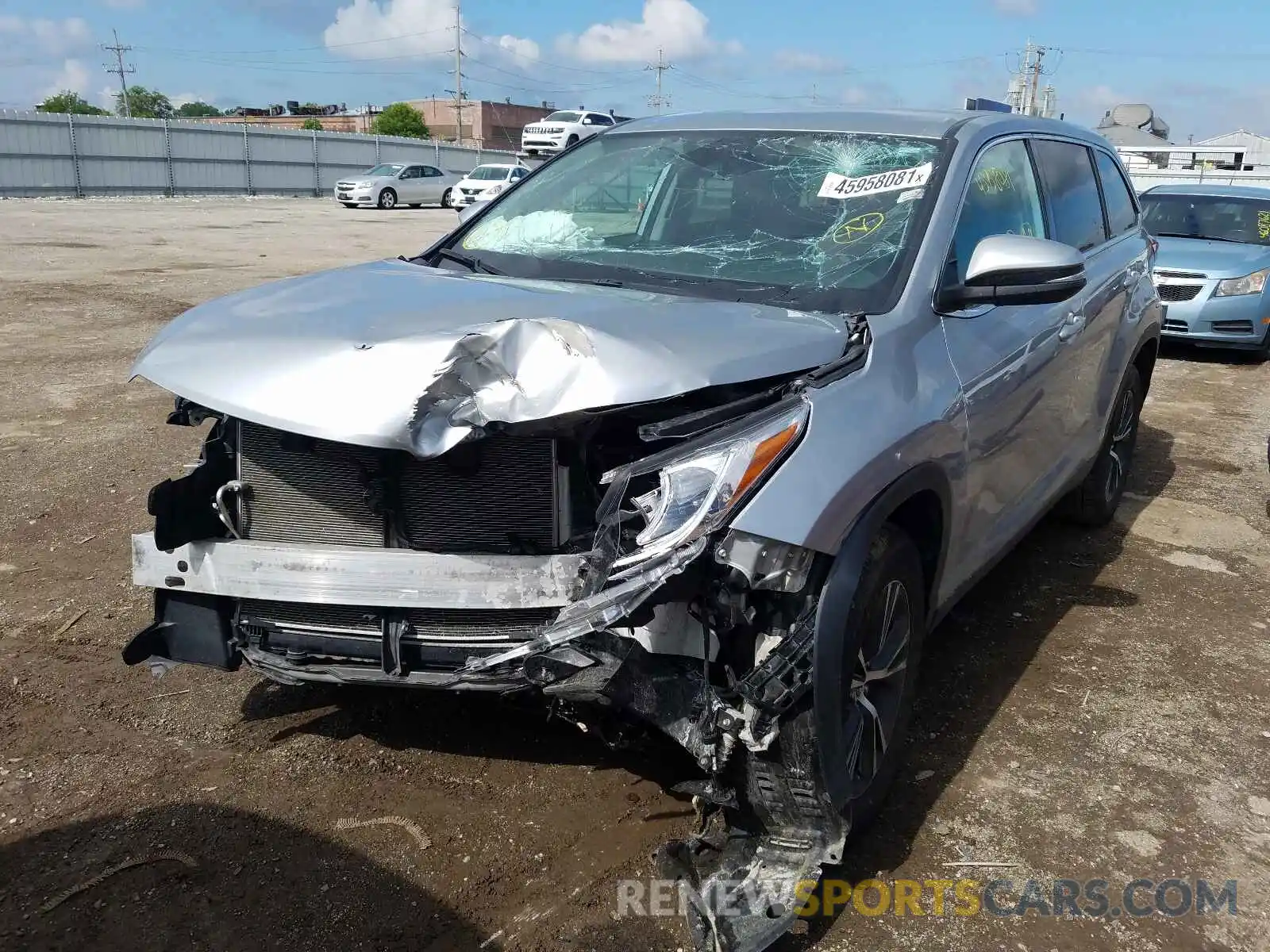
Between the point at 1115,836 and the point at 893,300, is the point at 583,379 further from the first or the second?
the point at 1115,836

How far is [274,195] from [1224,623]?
40.2 m

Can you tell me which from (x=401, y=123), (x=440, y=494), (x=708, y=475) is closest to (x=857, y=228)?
(x=708, y=475)

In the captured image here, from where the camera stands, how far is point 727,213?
3.65 metres

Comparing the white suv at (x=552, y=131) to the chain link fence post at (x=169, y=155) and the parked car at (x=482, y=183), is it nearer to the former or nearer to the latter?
the parked car at (x=482, y=183)

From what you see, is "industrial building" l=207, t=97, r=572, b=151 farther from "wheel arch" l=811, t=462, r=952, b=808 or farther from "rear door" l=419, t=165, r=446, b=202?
"wheel arch" l=811, t=462, r=952, b=808

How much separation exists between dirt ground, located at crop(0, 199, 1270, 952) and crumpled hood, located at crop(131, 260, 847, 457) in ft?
3.79

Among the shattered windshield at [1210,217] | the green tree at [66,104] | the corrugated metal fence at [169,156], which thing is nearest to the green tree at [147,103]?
the green tree at [66,104]

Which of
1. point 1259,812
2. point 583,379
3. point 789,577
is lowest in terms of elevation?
point 1259,812

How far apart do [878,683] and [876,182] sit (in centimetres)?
168

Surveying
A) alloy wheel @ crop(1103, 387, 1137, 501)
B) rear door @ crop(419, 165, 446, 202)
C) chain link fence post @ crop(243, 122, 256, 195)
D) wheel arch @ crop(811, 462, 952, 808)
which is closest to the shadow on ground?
wheel arch @ crop(811, 462, 952, 808)

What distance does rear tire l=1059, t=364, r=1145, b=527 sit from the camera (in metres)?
5.21

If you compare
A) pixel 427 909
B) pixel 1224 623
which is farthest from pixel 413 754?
pixel 1224 623

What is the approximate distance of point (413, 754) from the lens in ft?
10.6

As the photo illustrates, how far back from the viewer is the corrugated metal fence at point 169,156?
31891 mm
